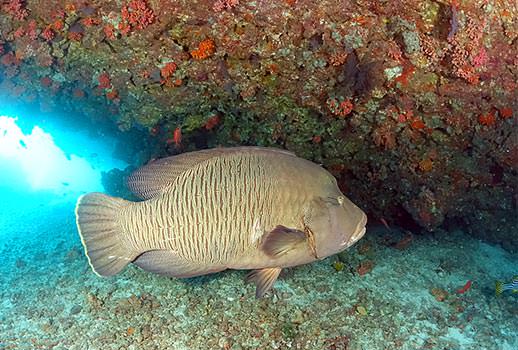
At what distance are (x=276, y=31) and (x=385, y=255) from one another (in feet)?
10.2

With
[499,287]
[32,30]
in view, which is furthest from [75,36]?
[499,287]

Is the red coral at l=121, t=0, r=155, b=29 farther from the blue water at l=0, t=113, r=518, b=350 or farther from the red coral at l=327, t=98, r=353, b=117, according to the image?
the blue water at l=0, t=113, r=518, b=350

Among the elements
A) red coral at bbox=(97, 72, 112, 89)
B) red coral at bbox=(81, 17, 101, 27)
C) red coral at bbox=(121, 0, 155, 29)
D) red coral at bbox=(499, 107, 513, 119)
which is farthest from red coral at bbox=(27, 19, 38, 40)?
red coral at bbox=(499, 107, 513, 119)

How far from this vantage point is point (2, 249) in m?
5.64

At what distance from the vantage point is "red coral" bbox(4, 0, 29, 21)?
4762mm

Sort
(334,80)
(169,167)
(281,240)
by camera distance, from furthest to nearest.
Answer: (334,80) → (169,167) → (281,240)

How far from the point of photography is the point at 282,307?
3.72 metres

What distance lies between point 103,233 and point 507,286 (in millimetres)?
4239

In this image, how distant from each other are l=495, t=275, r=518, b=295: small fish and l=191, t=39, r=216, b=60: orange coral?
14.4 feet

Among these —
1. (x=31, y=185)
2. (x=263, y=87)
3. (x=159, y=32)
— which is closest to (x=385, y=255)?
(x=263, y=87)

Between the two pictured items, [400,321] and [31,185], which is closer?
[400,321]

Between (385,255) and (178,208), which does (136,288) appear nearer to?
(178,208)

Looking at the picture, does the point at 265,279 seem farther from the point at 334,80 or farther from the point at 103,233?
the point at 334,80

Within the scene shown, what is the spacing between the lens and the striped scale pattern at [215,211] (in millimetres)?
2621
